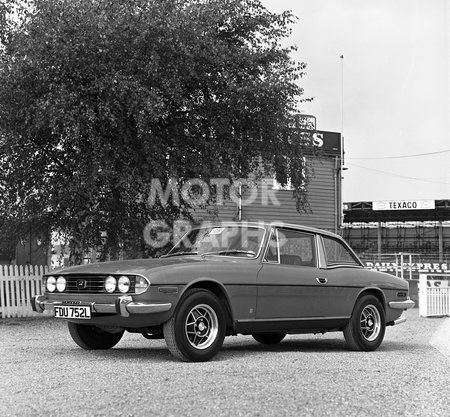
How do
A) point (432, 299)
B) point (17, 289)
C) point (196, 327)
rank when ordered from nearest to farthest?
point (196, 327) → point (17, 289) → point (432, 299)

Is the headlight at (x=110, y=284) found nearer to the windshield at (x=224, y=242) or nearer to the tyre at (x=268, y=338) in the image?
the windshield at (x=224, y=242)

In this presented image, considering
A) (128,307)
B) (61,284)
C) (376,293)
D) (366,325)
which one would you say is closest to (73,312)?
(61,284)

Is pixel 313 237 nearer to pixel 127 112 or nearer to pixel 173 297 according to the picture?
pixel 173 297

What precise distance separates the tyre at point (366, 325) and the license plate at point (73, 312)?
3.54 m

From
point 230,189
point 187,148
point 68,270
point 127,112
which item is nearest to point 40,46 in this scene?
point 127,112

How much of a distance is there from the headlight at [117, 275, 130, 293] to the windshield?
141cm

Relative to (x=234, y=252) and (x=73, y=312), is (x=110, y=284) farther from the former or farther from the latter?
(x=234, y=252)

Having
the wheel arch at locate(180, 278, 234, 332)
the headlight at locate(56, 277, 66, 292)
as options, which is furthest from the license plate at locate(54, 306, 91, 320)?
the wheel arch at locate(180, 278, 234, 332)

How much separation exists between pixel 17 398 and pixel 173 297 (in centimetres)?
207

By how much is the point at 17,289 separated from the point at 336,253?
31.3ft

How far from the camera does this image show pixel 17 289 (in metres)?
16.7

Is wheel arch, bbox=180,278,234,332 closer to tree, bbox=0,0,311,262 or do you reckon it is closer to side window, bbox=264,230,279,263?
side window, bbox=264,230,279,263

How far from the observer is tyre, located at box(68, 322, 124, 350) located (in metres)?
8.53

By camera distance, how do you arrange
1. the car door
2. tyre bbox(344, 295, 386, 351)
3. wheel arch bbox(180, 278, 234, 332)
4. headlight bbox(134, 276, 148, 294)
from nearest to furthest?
headlight bbox(134, 276, 148, 294)
wheel arch bbox(180, 278, 234, 332)
the car door
tyre bbox(344, 295, 386, 351)
